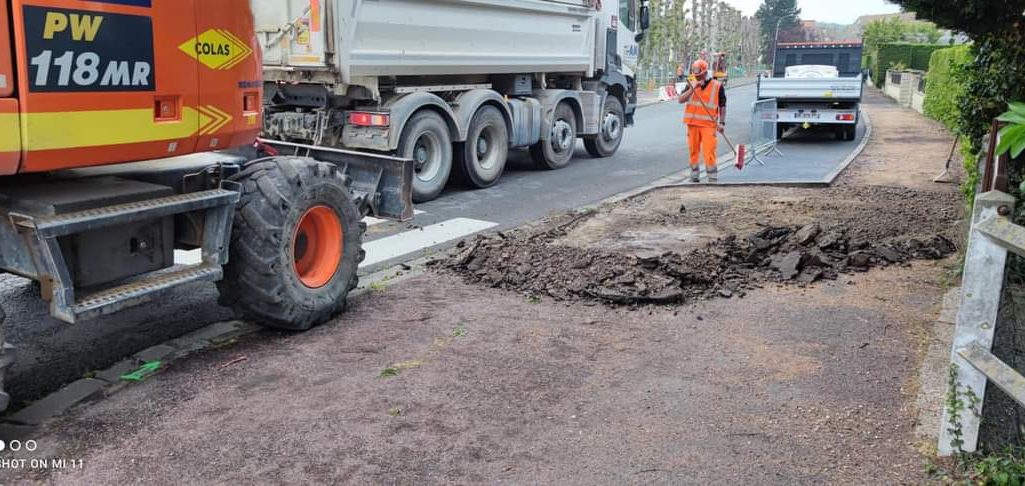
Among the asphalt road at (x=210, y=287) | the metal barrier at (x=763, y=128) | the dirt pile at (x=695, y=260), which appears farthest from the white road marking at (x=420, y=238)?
the metal barrier at (x=763, y=128)

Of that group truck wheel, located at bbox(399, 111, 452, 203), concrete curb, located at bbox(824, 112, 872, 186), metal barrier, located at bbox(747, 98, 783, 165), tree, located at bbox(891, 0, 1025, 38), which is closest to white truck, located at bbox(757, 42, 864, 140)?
concrete curb, located at bbox(824, 112, 872, 186)

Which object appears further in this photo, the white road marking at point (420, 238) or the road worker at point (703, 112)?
the road worker at point (703, 112)

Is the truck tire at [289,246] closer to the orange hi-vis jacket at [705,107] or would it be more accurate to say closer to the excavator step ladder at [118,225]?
the excavator step ladder at [118,225]

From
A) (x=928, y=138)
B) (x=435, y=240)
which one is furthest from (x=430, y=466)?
(x=928, y=138)

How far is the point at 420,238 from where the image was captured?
8305 mm

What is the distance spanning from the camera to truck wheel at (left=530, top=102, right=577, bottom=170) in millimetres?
12836

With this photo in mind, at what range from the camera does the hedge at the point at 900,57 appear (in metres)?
40.5

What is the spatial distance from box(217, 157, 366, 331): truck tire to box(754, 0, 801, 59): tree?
90260 mm

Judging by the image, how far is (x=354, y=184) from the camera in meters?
6.76

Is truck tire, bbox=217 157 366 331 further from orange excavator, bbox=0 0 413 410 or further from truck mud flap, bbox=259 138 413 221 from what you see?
truck mud flap, bbox=259 138 413 221

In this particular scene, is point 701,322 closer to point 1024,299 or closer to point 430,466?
point 1024,299

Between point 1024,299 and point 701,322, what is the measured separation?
1.86 metres

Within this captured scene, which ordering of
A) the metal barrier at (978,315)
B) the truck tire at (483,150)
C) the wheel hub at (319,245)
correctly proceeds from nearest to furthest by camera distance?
the metal barrier at (978,315) < the wheel hub at (319,245) < the truck tire at (483,150)

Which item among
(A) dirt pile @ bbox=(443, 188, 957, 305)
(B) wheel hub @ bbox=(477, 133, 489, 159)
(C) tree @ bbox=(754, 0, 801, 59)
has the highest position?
(C) tree @ bbox=(754, 0, 801, 59)
